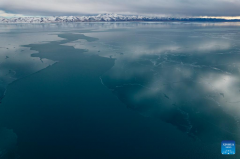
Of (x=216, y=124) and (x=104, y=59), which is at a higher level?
(x=104, y=59)

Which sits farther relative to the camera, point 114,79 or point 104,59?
point 104,59

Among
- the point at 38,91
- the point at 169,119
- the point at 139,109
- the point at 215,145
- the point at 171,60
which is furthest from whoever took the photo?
the point at 171,60

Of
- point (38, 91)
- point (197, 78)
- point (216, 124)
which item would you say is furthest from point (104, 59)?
point (216, 124)

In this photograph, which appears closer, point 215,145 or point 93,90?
point 215,145

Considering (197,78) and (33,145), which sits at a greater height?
(197,78)

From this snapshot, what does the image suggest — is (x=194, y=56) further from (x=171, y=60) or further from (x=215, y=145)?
(x=215, y=145)

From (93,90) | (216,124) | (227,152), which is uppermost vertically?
(93,90)

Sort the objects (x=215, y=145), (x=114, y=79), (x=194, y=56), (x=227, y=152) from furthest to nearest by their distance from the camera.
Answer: (x=194, y=56), (x=114, y=79), (x=215, y=145), (x=227, y=152)

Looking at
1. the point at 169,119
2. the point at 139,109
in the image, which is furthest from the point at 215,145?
the point at 139,109

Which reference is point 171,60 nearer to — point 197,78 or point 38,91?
point 197,78
